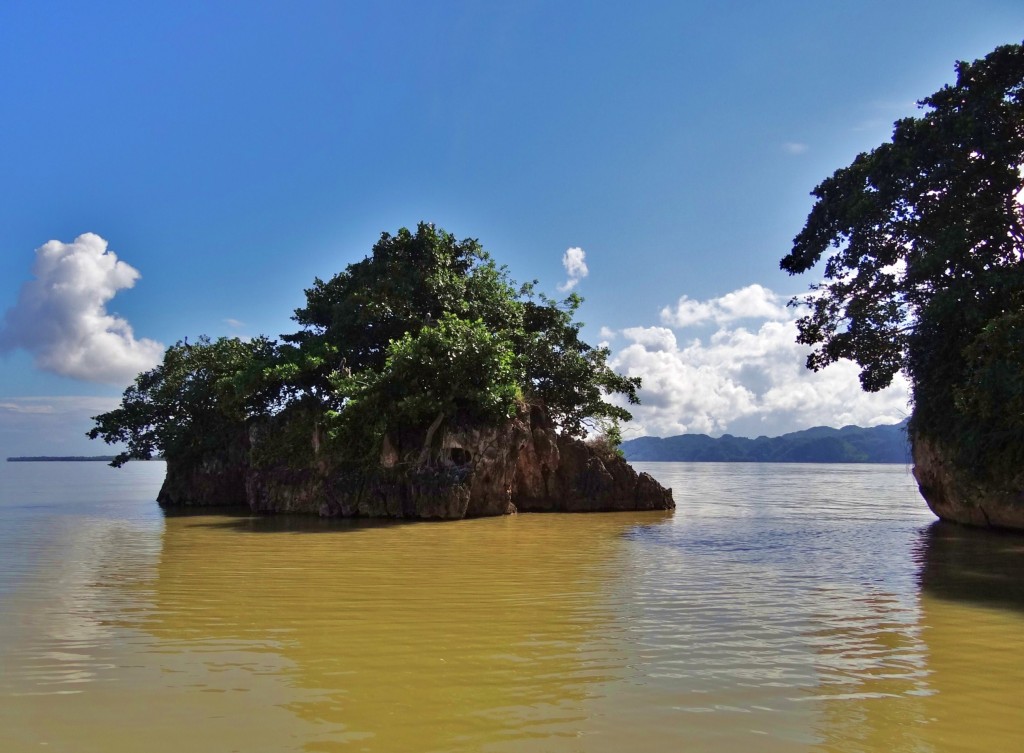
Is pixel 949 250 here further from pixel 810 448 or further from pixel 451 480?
pixel 810 448

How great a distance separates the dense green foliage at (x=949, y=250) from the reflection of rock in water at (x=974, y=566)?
199 centimetres

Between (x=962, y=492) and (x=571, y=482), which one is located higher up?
(x=962, y=492)

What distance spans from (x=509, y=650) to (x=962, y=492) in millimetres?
16696

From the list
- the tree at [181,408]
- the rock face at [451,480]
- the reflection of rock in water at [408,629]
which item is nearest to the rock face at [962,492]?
the rock face at [451,480]

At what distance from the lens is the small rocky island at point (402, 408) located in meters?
21.4

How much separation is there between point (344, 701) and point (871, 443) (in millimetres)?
178406

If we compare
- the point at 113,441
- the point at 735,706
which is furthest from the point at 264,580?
the point at 113,441

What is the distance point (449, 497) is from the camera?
20797mm

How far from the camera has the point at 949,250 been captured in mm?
15781

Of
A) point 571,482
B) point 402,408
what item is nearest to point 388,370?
point 402,408

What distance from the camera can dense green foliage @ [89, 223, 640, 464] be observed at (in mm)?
21344

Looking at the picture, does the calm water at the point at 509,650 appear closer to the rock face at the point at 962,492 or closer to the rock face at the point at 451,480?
the rock face at the point at 962,492

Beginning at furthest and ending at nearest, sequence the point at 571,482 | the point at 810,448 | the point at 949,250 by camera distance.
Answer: the point at 810,448
the point at 571,482
the point at 949,250

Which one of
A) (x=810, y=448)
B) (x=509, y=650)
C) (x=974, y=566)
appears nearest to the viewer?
(x=509, y=650)
